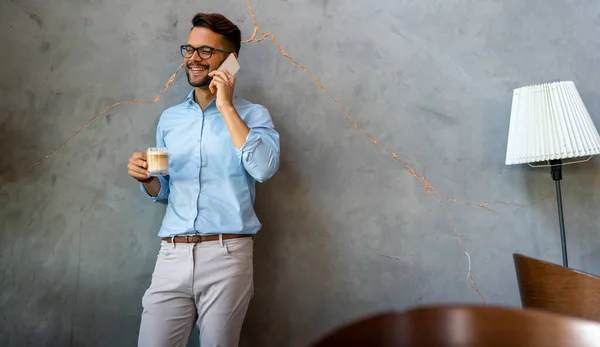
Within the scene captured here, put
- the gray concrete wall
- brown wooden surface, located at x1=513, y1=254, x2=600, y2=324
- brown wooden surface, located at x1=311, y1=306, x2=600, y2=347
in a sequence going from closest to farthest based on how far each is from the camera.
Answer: brown wooden surface, located at x1=311, y1=306, x2=600, y2=347 < brown wooden surface, located at x1=513, y1=254, x2=600, y2=324 < the gray concrete wall

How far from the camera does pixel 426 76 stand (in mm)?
2062

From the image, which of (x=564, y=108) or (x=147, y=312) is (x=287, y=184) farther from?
(x=564, y=108)

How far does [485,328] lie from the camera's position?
2.50 feet

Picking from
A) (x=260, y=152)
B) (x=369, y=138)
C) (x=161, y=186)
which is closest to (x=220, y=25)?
(x=260, y=152)

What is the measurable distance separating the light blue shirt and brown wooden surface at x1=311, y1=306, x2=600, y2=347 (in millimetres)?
976

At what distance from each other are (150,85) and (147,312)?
961mm

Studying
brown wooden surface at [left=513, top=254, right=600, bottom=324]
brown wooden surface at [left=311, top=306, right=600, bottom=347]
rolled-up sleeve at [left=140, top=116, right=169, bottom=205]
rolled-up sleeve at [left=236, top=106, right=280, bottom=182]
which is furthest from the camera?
rolled-up sleeve at [left=140, top=116, right=169, bottom=205]

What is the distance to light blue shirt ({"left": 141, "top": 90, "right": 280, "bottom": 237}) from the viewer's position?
170 cm

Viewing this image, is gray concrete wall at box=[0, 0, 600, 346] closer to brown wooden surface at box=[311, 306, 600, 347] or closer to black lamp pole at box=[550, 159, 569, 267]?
black lamp pole at box=[550, 159, 569, 267]

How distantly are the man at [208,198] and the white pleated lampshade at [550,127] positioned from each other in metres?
0.92

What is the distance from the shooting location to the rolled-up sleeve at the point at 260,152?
1.60 metres

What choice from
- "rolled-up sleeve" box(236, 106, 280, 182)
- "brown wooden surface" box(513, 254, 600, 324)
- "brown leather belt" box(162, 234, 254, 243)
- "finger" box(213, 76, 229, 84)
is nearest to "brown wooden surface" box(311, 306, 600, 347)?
"brown wooden surface" box(513, 254, 600, 324)

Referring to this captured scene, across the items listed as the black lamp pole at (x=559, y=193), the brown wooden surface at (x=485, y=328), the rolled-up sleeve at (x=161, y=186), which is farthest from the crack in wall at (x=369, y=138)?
the brown wooden surface at (x=485, y=328)

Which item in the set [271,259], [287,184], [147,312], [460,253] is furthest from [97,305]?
[460,253]
